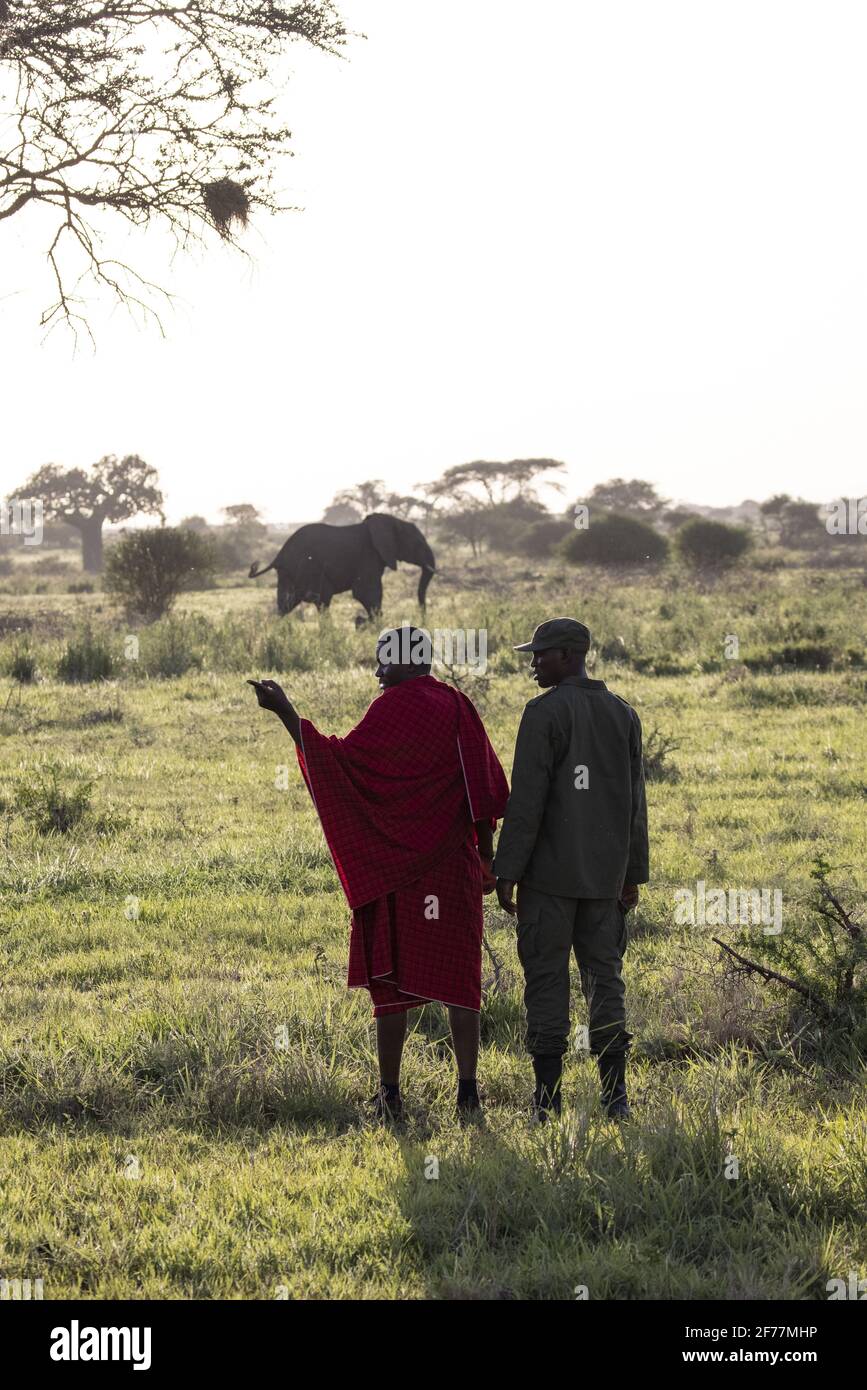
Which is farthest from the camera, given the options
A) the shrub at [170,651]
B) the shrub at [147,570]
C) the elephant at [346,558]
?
the shrub at [147,570]

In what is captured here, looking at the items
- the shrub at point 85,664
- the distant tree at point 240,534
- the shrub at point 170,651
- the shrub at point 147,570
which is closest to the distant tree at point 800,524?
the distant tree at point 240,534

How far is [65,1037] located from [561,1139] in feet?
6.88

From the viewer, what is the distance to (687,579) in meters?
32.2

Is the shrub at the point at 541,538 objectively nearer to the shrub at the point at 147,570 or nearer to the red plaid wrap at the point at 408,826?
the shrub at the point at 147,570

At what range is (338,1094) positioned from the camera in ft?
14.6

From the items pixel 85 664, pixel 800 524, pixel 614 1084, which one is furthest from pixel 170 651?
pixel 800 524

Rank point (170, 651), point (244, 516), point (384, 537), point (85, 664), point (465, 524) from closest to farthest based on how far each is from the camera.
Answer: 1. point (85, 664)
2. point (170, 651)
3. point (384, 537)
4. point (465, 524)
5. point (244, 516)

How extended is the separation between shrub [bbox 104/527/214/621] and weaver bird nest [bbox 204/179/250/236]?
15946 millimetres

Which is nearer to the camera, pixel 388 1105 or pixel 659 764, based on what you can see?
pixel 388 1105

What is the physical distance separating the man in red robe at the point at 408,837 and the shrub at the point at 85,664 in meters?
11.9

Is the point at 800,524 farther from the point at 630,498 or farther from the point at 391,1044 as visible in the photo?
the point at 391,1044

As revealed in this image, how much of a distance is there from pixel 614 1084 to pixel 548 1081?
22cm

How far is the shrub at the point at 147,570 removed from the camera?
25266 mm

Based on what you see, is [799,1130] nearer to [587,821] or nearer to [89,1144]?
[587,821]
